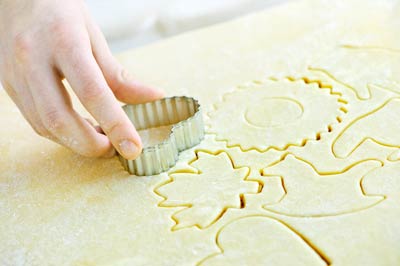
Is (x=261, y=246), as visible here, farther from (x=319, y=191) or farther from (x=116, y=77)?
(x=116, y=77)

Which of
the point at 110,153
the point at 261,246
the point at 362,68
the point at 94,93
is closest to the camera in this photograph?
the point at 261,246

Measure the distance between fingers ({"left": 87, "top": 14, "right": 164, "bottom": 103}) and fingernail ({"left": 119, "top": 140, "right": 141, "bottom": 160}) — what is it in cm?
20

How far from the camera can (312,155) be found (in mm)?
1146

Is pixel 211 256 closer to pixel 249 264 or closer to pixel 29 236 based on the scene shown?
pixel 249 264

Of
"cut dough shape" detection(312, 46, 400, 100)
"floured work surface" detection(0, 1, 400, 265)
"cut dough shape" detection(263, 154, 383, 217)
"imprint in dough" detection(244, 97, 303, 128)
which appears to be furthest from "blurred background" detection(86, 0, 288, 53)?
"cut dough shape" detection(263, 154, 383, 217)

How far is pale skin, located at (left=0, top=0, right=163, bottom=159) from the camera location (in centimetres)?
111

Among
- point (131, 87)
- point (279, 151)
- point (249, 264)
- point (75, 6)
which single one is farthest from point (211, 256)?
point (75, 6)

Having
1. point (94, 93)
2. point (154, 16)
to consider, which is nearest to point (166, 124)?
point (94, 93)

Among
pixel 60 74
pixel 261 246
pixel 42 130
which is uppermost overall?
pixel 60 74

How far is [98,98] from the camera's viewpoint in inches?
43.3

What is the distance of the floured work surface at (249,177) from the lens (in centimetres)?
97

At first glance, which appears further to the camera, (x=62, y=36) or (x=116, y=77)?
(x=116, y=77)

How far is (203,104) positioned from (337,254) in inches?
22.6

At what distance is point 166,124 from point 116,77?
0.14 m
